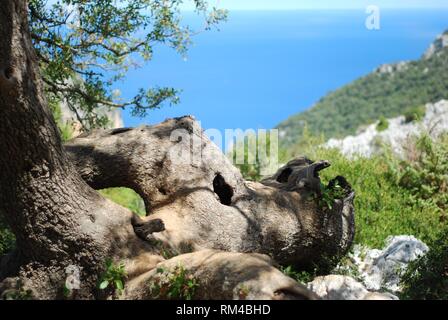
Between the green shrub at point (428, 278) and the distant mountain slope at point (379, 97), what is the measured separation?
56052 mm

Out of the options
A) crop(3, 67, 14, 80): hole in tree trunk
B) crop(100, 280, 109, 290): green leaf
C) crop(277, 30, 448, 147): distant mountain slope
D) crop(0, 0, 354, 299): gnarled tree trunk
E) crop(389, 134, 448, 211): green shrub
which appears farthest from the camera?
crop(277, 30, 448, 147): distant mountain slope

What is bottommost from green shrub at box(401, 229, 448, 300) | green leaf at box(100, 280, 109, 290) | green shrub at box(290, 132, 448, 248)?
green shrub at box(401, 229, 448, 300)

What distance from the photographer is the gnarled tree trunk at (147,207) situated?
516 centimetres

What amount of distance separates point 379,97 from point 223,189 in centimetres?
7619

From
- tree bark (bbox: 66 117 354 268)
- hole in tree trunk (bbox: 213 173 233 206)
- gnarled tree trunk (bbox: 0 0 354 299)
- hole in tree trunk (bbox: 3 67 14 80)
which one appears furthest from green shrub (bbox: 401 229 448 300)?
hole in tree trunk (bbox: 3 67 14 80)

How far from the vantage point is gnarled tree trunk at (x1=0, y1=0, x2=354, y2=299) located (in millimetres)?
5164

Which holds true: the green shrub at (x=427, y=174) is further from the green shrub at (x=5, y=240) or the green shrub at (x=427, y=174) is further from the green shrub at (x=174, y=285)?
the green shrub at (x=174, y=285)

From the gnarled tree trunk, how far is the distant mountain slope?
184 feet

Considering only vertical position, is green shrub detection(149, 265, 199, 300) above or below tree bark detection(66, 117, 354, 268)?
below

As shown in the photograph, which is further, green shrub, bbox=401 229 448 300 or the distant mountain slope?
the distant mountain slope

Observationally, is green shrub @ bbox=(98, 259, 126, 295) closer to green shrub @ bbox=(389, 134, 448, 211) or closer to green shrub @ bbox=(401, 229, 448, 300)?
green shrub @ bbox=(401, 229, 448, 300)

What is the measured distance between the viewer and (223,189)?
308 inches

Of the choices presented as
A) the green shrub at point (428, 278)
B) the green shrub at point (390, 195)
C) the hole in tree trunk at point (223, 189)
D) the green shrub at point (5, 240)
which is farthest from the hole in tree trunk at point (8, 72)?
the green shrub at point (390, 195)

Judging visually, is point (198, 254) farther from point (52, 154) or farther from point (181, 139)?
point (181, 139)
